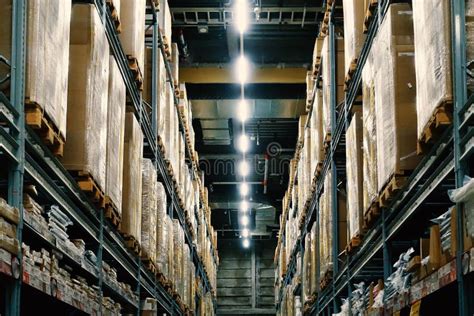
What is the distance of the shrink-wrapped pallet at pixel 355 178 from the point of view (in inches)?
355

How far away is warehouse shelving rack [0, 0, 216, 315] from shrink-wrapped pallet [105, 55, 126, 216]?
9.5 inches

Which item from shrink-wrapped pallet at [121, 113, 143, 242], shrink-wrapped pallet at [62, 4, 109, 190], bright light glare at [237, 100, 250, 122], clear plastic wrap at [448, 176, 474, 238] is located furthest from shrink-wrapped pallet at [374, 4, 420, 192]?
bright light glare at [237, 100, 250, 122]

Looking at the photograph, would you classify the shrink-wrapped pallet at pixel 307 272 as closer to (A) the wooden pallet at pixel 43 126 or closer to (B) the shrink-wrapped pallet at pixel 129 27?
(B) the shrink-wrapped pallet at pixel 129 27

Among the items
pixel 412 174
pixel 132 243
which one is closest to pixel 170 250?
pixel 132 243

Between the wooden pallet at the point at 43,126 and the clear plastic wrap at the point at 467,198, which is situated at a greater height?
the wooden pallet at the point at 43,126

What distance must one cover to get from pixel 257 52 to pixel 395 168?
14.0 m

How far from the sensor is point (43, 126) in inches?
227

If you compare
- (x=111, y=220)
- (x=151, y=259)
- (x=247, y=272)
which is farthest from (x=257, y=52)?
(x=247, y=272)

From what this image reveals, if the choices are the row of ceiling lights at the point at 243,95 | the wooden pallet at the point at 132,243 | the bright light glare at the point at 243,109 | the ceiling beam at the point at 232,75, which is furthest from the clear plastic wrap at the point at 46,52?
the bright light glare at the point at 243,109

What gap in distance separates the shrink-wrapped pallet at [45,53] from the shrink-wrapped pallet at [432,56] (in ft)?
8.74

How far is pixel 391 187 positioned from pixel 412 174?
64cm

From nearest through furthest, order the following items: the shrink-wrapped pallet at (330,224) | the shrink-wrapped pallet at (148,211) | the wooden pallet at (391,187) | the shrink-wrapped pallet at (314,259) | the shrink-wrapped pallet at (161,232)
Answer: the wooden pallet at (391,187) → the shrink-wrapped pallet at (148,211) → the shrink-wrapped pallet at (330,224) → the shrink-wrapped pallet at (161,232) → the shrink-wrapped pallet at (314,259)

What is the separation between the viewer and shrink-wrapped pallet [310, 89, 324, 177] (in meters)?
13.1

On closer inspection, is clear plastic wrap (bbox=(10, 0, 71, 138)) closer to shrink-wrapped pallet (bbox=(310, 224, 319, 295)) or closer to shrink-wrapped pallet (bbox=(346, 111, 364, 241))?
shrink-wrapped pallet (bbox=(346, 111, 364, 241))
